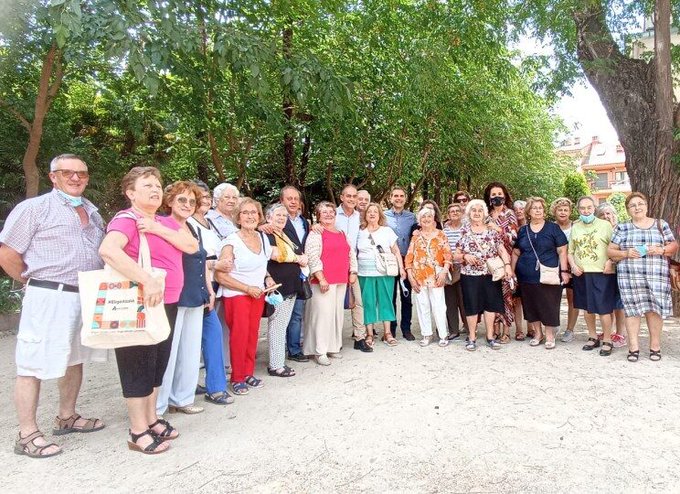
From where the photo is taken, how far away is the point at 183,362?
383 cm

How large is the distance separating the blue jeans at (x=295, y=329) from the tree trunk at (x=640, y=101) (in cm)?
534

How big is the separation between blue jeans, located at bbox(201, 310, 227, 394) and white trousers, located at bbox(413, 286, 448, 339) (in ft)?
8.77

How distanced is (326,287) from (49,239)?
109 inches

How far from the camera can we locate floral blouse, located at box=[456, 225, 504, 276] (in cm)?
571

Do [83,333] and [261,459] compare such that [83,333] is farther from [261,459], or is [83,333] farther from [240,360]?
[240,360]

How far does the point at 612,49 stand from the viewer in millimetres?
7562

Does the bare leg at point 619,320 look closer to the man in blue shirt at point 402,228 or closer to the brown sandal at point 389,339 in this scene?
the man in blue shirt at point 402,228

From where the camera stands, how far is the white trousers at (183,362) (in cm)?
367

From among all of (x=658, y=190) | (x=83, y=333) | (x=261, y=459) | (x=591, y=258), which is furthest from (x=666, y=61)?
(x=83, y=333)

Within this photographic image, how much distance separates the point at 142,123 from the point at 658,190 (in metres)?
10.8

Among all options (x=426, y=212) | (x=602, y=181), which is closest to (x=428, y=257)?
(x=426, y=212)

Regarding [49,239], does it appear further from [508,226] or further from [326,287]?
[508,226]

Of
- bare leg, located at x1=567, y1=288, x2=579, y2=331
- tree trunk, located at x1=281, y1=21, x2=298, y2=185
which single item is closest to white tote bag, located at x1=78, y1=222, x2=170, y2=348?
bare leg, located at x1=567, y1=288, x2=579, y2=331

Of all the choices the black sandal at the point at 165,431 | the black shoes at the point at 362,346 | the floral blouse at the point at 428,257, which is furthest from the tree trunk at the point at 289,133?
the black sandal at the point at 165,431
